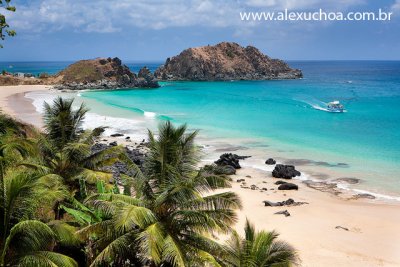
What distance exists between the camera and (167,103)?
76875 mm

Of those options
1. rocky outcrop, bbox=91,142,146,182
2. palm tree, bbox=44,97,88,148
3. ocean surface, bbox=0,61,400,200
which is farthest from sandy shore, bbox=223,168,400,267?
palm tree, bbox=44,97,88,148

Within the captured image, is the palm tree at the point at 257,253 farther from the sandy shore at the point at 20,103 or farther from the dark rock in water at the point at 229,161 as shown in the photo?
the sandy shore at the point at 20,103

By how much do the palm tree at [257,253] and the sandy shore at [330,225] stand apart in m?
6.43

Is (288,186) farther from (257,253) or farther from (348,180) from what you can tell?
(257,253)

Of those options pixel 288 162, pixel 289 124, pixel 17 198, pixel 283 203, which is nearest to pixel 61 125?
pixel 17 198

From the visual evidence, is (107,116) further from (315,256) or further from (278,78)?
(278,78)

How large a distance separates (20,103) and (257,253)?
211 feet

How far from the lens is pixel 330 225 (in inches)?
819

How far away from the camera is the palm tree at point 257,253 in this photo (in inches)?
409

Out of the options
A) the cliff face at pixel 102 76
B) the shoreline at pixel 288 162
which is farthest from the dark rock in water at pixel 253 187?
the cliff face at pixel 102 76

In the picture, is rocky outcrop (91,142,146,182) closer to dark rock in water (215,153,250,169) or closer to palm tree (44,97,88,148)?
palm tree (44,97,88,148)

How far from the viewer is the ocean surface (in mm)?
33000

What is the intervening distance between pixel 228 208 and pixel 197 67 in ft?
393

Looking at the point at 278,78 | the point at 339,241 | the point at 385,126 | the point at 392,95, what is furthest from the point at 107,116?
the point at 278,78
